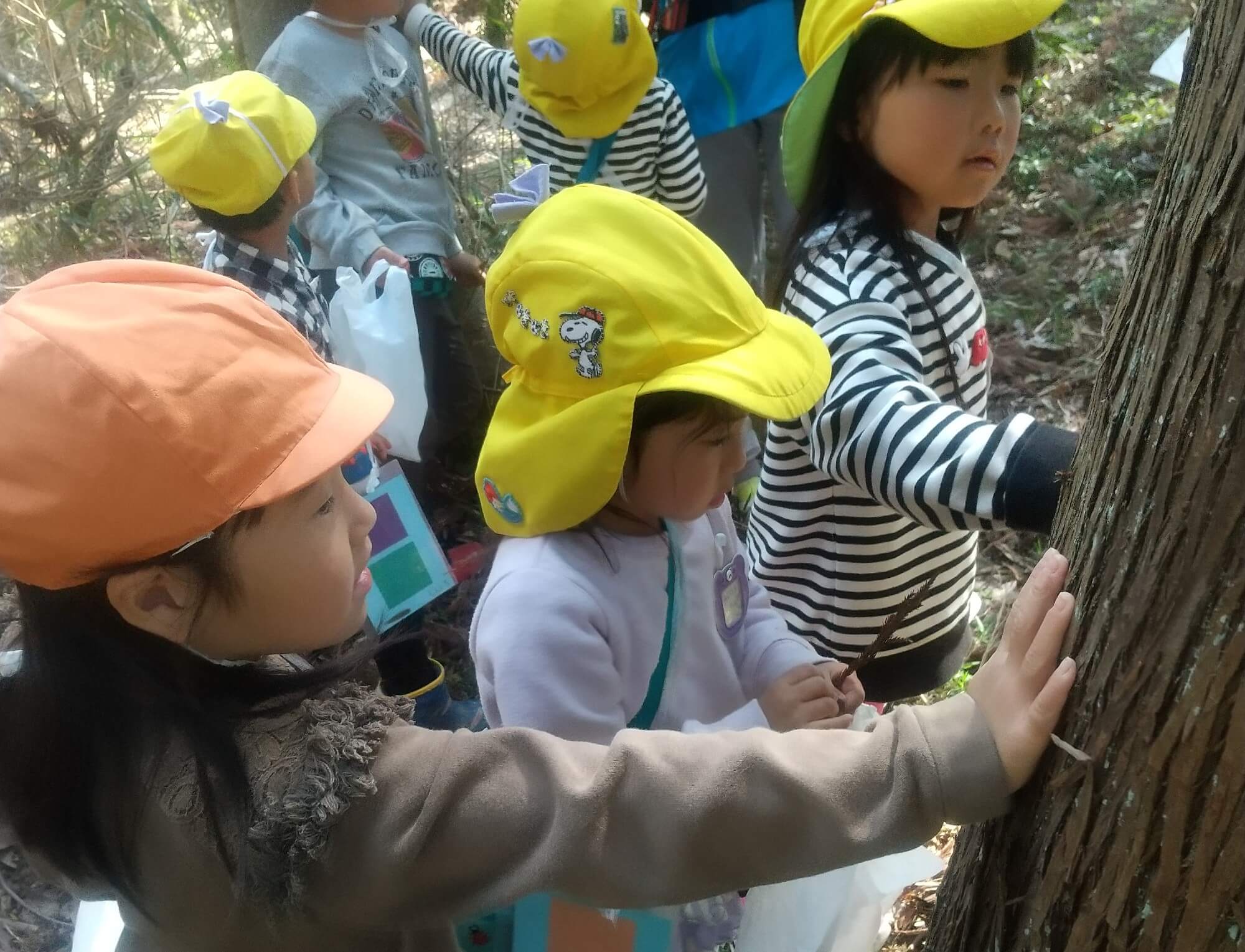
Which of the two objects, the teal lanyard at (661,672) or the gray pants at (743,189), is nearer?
the teal lanyard at (661,672)

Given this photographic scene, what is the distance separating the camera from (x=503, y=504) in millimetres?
1453

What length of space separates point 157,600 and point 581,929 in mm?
633

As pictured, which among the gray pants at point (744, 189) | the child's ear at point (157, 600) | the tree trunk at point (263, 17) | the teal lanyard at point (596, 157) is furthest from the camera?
the gray pants at point (744, 189)

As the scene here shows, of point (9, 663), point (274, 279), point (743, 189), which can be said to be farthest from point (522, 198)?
point (743, 189)

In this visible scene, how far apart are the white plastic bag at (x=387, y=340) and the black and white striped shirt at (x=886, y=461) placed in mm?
1042

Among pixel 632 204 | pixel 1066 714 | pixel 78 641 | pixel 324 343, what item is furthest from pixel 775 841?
pixel 324 343

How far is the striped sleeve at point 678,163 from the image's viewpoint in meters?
3.16

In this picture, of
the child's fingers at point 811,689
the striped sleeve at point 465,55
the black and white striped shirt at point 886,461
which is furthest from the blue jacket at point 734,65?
the child's fingers at point 811,689

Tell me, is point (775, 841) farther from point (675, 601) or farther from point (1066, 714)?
point (675, 601)

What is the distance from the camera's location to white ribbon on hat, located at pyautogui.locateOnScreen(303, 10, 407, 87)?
2.82 m

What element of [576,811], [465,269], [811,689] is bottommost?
[811,689]

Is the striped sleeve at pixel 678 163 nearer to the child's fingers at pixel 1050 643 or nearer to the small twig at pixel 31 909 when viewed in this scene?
the child's fingers at pixel 1050 643

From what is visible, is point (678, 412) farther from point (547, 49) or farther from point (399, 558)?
point (547, 49)

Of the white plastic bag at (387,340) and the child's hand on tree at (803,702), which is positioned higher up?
the white plastic bag at (387,340)
